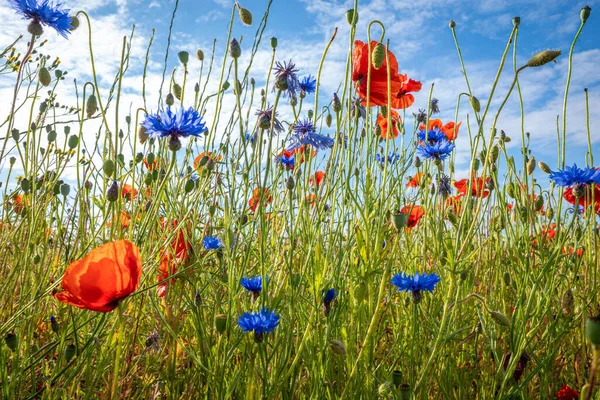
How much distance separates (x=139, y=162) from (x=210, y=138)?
325 millimetres

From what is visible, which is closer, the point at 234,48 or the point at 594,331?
the point at 594,331

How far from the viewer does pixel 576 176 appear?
1.40 metres

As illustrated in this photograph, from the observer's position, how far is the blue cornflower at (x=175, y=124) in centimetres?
108

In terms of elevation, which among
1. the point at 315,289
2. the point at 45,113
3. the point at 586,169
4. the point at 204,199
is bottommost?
the point at 315,289

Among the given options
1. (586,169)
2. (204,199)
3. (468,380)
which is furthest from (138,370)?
(586,169)

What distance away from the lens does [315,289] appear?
122 cm

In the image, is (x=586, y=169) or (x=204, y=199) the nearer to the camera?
(x=586, y=169)

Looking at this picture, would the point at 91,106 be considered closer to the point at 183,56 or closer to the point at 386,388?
the point at 183,56

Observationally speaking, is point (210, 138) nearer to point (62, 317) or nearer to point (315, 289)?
point (315, 289)

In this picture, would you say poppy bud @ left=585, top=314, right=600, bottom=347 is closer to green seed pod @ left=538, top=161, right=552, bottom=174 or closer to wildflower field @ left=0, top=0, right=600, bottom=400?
wildflower field @ left=0, top=0, right=600, bottom=400

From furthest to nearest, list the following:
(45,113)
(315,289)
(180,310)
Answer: (45,113) → (180,310) → (315,289)

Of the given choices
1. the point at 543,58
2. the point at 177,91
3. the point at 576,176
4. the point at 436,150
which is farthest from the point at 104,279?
the point at 576,176

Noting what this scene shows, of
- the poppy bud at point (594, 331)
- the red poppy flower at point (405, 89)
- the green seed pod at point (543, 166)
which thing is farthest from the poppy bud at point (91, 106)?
the green seed pod at point (543, 166)

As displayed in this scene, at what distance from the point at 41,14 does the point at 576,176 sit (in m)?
1.55
